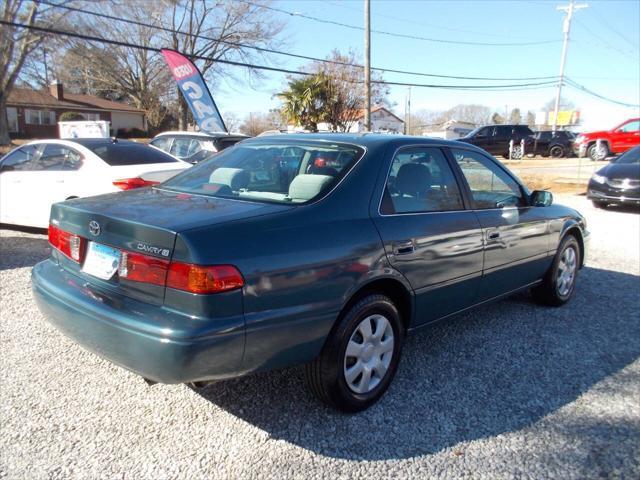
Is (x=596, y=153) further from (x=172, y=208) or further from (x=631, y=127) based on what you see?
(x=172, y=208)

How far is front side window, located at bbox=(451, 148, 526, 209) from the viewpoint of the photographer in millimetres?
3941

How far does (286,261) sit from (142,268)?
0.69 metres

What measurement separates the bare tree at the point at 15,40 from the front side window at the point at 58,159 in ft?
95.7

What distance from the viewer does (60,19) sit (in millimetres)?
31688

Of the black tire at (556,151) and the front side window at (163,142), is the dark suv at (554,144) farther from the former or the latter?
the front side window at (163,142)

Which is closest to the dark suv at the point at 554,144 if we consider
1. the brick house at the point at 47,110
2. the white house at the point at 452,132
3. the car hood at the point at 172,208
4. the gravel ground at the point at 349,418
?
the white house at the point at 452,132

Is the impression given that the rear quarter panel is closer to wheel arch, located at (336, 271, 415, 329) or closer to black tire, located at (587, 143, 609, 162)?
wheel arch, located at (336, 271, 415, 329)

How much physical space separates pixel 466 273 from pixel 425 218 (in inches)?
23.0

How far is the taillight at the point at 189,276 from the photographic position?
2.30 meters

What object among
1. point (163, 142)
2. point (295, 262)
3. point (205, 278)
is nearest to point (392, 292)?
point (295, 262)

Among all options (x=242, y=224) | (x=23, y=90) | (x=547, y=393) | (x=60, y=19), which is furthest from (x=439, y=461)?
(x=23, y=90)

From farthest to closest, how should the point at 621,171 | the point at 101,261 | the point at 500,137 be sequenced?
the point at 500,137
the point at 621,171
the point at 101,261

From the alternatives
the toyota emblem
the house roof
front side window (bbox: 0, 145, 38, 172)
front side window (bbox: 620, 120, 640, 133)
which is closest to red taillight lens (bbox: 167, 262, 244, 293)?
the toyota emblem

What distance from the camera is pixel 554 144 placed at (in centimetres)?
2917
